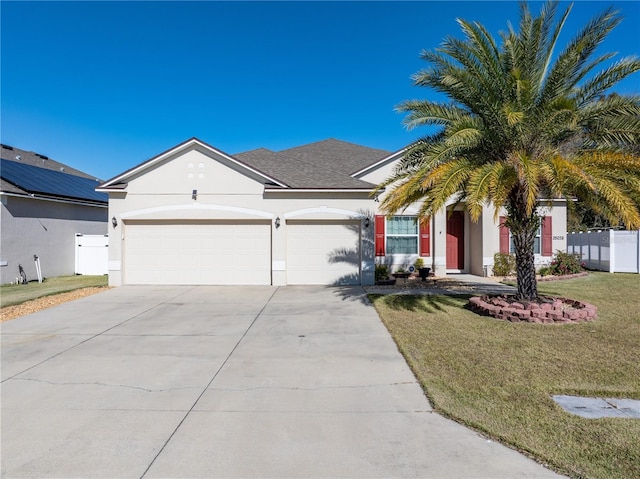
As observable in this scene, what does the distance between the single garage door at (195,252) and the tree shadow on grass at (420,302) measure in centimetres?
456

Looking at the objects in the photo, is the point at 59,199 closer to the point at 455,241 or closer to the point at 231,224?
the point at 231,224

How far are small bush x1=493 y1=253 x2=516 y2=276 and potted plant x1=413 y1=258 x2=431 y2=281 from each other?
2979 millimetres

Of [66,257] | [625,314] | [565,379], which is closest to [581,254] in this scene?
[625,314]

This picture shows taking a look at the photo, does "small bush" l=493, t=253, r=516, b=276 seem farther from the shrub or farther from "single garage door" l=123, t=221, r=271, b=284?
"single garage door" l=123, t=221, r=271, b=284

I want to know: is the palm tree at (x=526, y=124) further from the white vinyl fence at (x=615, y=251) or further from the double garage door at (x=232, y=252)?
the white vinyl fence at (x=615, y=251)

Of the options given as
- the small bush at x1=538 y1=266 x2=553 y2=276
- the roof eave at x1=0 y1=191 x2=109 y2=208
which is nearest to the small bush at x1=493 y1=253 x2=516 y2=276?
the small bush at x1=538 y1=266 x2=553 y2=276

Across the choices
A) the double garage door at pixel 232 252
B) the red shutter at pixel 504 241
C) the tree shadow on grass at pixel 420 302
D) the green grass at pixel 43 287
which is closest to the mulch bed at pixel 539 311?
the tree shadow on grass at pixel 420 302

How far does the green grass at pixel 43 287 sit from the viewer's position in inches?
418

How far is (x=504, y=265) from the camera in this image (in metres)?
14.9

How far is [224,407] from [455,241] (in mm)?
14033

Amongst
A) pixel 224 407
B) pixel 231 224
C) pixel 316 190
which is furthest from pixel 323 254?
pixel 224 407

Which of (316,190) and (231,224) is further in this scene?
(231,224)

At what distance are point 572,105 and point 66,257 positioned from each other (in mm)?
18292

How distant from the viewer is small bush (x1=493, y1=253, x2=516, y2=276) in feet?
48.8
